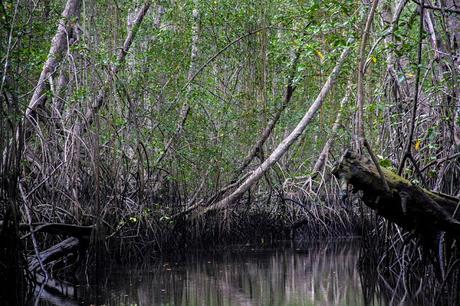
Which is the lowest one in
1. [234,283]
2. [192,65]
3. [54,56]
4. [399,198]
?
[234,283]

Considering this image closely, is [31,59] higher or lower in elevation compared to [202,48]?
lower

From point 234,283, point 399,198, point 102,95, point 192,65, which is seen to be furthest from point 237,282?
point 192,65

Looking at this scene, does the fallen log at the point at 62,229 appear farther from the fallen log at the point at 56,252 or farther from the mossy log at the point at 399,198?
the mossy log at the point at 399,198

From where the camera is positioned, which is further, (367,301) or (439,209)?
(367,301)

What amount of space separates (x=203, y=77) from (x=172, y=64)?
43.3 inches

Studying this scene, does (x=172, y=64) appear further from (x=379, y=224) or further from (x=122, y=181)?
(x=379, y=224)

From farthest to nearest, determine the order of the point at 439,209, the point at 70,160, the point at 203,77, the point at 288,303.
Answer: the point at 203,77
the point at 70,160
the point at 288,303
the point at 439,209

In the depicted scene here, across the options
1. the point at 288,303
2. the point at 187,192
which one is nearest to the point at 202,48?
the point at 187,192

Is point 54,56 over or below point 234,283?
A: over

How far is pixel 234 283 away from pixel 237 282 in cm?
A: 7

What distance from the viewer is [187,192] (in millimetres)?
10430

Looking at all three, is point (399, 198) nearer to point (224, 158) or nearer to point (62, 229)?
point (62, 229)

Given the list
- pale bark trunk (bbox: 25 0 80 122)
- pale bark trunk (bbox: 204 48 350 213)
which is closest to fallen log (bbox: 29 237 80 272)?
pale bark trunk (bbox: 25 0 80 122)

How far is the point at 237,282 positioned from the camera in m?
7.29
